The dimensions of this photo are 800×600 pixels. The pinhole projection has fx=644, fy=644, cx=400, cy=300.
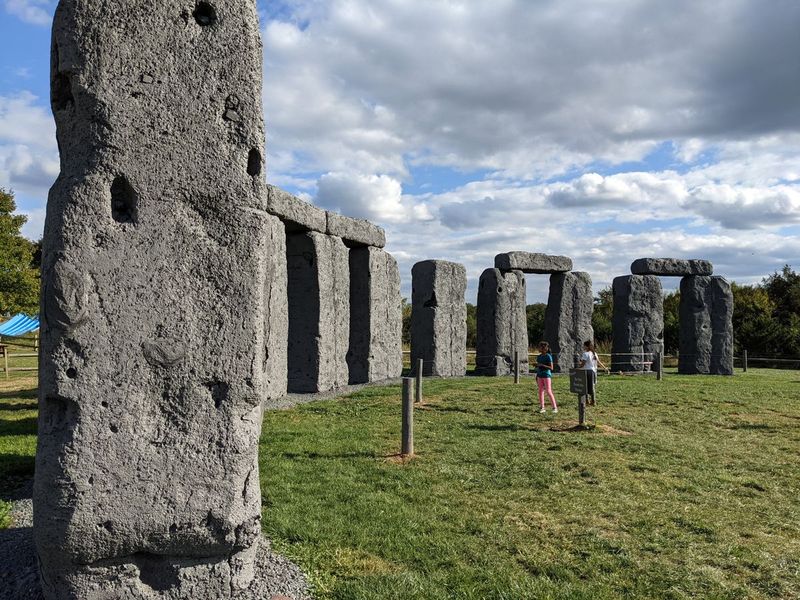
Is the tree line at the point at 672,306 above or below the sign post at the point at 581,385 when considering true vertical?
above

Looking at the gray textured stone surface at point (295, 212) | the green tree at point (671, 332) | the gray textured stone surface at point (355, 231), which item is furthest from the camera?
the green tree at point (671, 332)

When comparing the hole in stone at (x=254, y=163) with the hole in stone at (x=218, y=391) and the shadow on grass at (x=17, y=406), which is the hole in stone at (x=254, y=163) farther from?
the shadow on grass at (x=17, y=406)

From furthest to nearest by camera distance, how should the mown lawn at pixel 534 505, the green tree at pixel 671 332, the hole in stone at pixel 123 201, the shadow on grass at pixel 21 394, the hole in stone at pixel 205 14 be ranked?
the green tree at pixel 671 332 → the shadow on grass at pixel 21 394 → the mown lawn at pixel 534 505 → the hole in stone at pixel 205 14 → the hole in stone at pixel 123 201

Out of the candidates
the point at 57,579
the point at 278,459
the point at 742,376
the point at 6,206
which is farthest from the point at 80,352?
the point at 6,206

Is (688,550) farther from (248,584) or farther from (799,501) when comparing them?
(248,584)

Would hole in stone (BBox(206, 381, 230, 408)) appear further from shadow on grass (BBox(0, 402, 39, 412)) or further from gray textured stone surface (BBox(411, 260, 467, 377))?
gray textured stone surface (BBox(411, 260, 467, 377))

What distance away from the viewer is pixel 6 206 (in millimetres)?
24859

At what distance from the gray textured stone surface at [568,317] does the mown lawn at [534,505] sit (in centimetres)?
851

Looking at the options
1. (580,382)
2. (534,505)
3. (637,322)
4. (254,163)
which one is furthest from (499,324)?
(254,163)

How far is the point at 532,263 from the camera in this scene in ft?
62.1

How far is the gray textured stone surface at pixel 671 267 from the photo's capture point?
19.9 m

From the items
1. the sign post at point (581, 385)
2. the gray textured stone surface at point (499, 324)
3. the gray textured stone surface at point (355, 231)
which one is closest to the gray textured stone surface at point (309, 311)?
the gray textured stone surface at point (355, 231)

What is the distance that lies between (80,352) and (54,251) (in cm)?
54

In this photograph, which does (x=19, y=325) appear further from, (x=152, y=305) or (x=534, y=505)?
(x=152, y=305)
